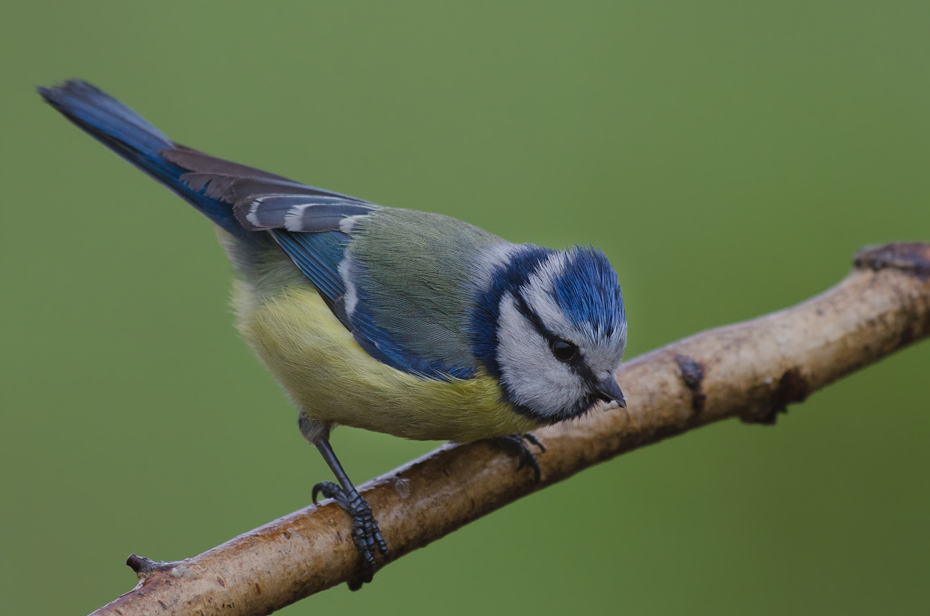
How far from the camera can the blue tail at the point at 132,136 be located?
1.90m

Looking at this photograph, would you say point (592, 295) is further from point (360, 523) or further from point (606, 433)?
point (360, 523)

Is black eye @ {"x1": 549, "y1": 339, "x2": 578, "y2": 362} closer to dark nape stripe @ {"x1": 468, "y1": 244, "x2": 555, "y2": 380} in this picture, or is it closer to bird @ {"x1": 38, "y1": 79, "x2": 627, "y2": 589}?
bird @ {"x1": 38, "y1": 79, "x2": 627, "y2": 589}

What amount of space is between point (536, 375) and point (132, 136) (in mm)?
1095

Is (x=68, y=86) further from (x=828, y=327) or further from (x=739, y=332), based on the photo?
(x=828, y=327)

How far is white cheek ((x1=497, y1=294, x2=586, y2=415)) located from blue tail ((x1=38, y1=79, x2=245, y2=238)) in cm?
71

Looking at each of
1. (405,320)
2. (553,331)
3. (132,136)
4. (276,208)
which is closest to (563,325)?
(553,331)

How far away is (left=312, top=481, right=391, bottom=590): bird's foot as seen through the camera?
4.88 ft

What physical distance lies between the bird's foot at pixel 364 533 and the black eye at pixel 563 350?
44cm

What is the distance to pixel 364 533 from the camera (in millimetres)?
1493

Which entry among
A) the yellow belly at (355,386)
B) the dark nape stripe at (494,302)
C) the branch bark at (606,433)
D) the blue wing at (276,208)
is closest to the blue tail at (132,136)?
the blue wing at (276,208)

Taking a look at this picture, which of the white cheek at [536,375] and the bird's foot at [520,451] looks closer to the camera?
the white cheek at [536,375]

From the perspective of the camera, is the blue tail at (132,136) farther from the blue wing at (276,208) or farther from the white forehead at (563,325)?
the white forehead at (563,325)

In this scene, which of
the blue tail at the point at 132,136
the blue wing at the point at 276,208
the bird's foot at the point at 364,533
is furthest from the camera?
the blue tail at the point at 132,136

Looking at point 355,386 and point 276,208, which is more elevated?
point 276,208
